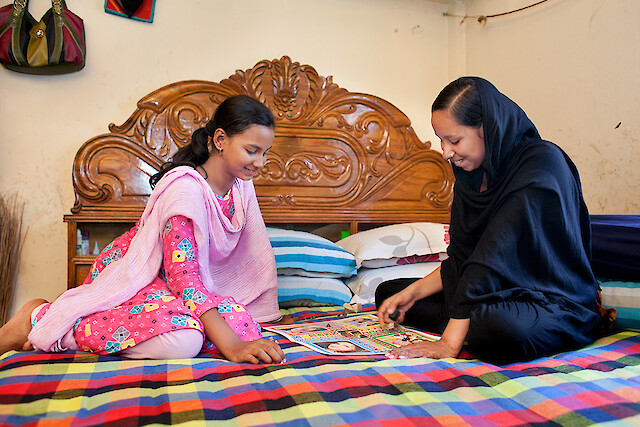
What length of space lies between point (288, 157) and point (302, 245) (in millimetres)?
724

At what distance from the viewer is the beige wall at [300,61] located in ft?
8.36

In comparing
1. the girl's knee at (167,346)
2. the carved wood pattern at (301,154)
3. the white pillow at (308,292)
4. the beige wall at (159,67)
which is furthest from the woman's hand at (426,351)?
the beige wall at (159,67)

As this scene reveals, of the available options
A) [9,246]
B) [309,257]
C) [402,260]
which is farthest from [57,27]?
[402,260]

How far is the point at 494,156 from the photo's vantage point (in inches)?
61.0

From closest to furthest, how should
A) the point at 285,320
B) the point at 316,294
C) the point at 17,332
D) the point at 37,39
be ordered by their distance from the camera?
the point at 17,332 → the point at 285,320 → the point at 316,294 → the point at 37,39

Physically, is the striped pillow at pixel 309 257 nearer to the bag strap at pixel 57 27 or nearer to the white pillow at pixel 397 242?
the white pillow at pixel 397 242

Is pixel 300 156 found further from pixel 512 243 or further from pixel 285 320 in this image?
pixel 512 243

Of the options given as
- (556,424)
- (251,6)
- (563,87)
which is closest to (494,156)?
(556,424)

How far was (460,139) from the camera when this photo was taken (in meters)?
1.60

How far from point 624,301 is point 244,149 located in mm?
1414

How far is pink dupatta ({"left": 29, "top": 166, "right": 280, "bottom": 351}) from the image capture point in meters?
1.44

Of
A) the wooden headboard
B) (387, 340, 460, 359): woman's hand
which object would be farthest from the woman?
the wooden headboard

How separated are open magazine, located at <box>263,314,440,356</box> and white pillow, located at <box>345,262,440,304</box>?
0.46m

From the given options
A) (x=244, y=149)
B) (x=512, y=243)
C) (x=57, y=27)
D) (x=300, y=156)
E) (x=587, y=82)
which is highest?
(x=57, y=27)
